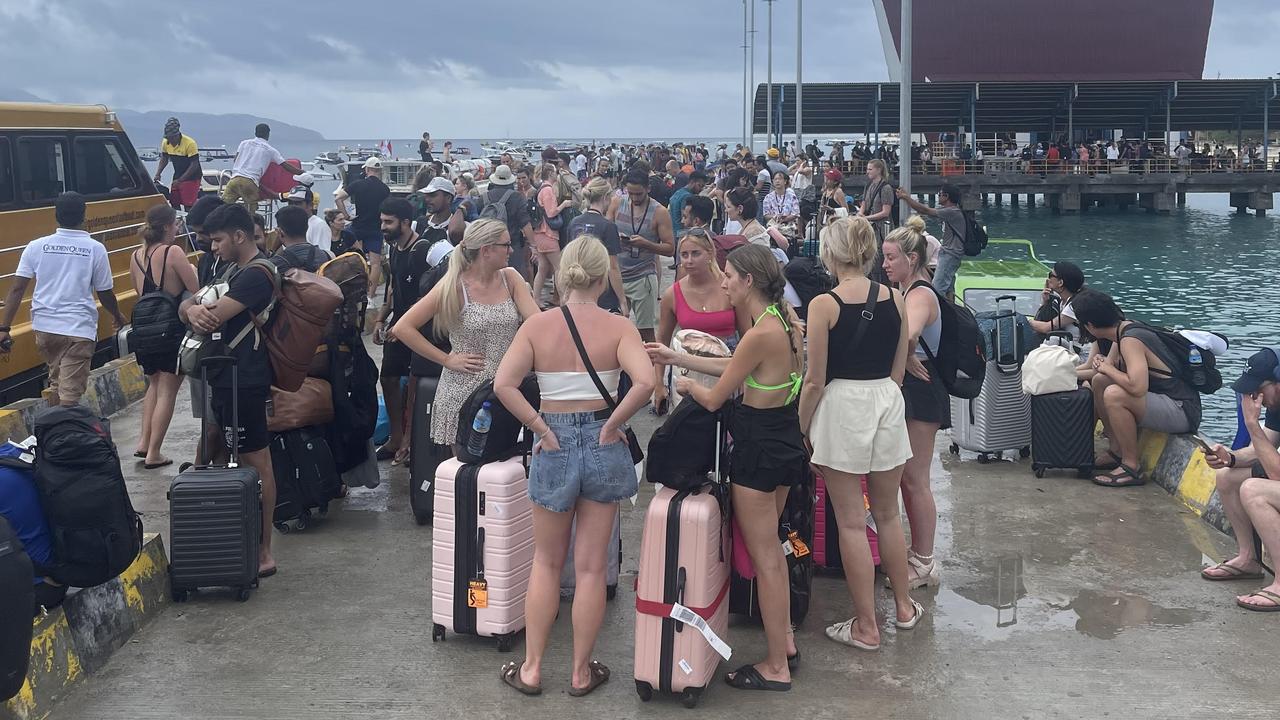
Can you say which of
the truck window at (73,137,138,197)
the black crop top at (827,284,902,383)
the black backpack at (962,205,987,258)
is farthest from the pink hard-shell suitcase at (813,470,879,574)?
the truck window at (73,137,138,197)

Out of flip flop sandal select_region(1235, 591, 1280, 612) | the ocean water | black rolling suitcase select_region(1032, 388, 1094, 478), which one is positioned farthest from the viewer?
the ocean water

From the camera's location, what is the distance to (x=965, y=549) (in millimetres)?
6500

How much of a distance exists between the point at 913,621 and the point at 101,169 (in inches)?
396

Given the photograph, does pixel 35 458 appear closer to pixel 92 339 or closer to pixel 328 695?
pixel 328 695

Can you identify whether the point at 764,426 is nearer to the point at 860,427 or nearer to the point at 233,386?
the point at 860,427

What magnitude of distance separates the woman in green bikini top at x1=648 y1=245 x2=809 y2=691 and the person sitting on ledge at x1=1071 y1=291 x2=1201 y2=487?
11.5 feet

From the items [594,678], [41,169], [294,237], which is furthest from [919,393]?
[41,169]

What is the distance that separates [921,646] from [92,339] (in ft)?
20.1

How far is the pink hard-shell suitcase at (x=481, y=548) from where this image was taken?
515 centimetres

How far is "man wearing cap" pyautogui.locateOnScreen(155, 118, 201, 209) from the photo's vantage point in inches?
621

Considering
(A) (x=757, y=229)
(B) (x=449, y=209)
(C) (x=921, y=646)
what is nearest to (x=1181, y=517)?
(C) (x=921, y=646)

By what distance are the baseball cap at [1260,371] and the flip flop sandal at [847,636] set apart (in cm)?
226

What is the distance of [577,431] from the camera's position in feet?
15.2

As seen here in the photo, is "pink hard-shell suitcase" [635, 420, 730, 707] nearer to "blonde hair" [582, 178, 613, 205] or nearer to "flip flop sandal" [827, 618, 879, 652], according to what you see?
"flip flop sandal" [827, 618, 879, 652]
